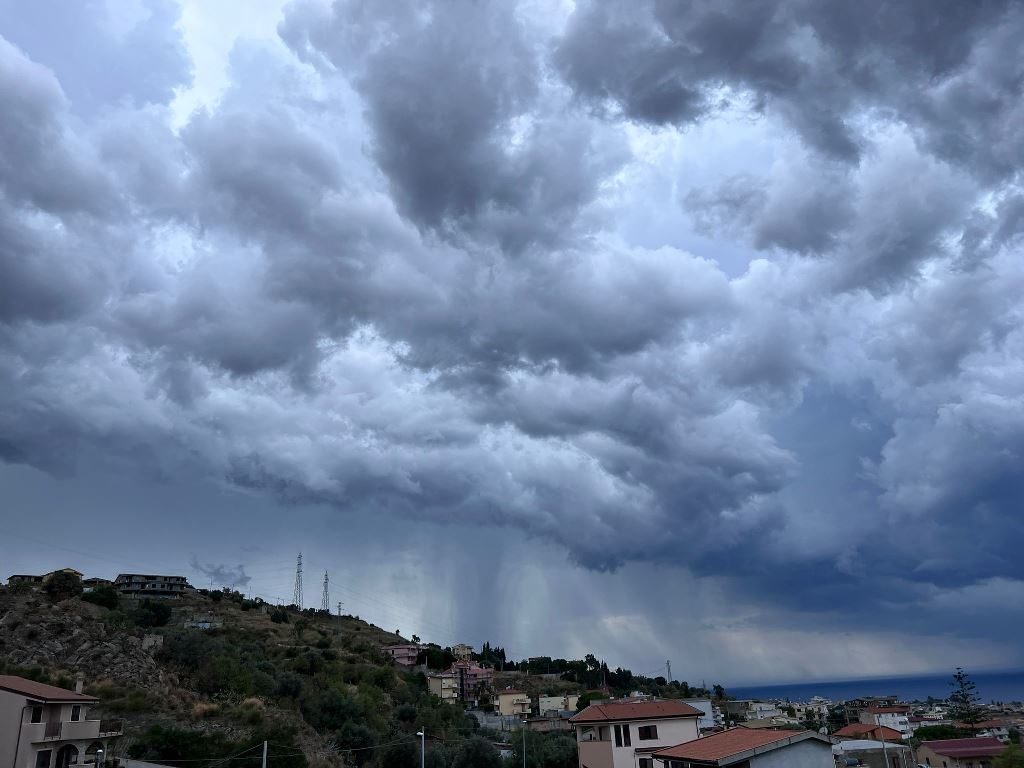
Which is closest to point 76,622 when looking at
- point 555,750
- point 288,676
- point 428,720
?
point 288,676

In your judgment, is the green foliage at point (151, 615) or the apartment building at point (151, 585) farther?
the apartment building at point (151, 585)

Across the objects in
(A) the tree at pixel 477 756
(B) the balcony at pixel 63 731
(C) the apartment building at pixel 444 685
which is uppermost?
(C) the apartment building at pixel 444 685

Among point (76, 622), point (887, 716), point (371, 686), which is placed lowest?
point (887, 716)

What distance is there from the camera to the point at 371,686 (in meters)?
90.7

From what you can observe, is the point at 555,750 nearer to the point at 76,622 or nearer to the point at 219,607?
the point at 76,622

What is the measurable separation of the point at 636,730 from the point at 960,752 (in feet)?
154

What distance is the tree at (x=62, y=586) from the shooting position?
332 feet

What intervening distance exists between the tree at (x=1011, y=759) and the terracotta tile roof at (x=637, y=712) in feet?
77.0

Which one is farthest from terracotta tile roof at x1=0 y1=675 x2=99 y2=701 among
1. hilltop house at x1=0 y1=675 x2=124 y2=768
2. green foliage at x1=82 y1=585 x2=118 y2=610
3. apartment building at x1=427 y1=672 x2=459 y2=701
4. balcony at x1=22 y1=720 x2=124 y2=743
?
apartment building at x1=427 y1=672 x2=459 y2=701

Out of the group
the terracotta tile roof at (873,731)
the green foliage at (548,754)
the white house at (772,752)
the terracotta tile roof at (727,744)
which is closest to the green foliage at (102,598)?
the green foliage at (548,754)

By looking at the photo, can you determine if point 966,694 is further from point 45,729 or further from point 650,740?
point 45,729

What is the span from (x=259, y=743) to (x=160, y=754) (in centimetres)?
660

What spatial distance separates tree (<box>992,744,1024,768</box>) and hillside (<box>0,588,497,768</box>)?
41873mm

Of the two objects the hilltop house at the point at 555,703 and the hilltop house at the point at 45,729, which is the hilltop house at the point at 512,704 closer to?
the hilltop house at the point at 555,703
